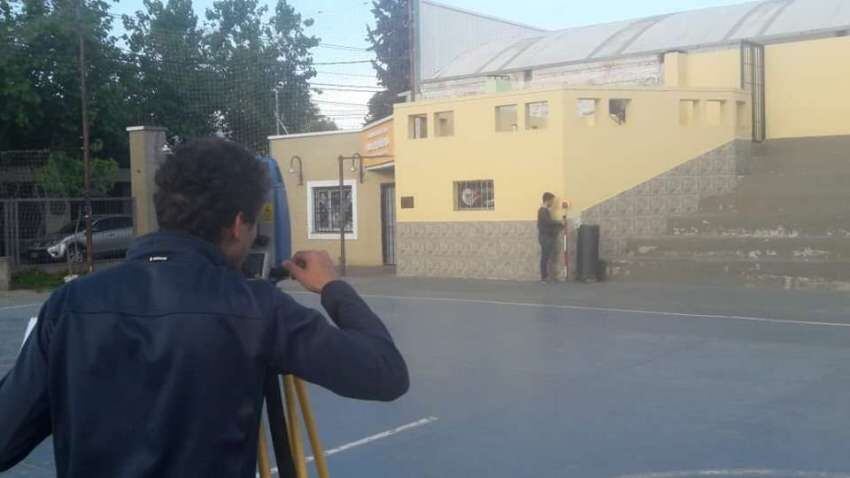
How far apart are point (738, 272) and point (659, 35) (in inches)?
373

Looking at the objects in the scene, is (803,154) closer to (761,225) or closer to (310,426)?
(761,225)

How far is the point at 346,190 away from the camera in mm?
25188

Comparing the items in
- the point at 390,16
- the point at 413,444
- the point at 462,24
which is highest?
the point at 390,16

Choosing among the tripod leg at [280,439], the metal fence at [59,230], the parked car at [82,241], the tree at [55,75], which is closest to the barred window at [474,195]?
the metal fence at [59,230]

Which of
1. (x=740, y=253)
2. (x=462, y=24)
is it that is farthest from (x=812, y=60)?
(x=462, y=24)

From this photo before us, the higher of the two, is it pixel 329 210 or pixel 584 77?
pixel 584 77

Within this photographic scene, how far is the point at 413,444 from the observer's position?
6848 mm

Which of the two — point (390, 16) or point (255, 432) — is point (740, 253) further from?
point (390, 16)

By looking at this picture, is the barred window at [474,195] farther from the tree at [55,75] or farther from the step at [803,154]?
the tree at [55,75]

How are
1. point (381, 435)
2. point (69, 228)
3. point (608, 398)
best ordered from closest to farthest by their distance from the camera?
point (381, 435)
point (608, 398)
point (69, 228)

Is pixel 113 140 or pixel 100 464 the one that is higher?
pixel 113 140

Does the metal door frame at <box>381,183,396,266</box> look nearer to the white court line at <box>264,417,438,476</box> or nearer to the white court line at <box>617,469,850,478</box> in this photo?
the white court line at <box>264,417,438,476</box>

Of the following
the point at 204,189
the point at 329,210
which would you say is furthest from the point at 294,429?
the point at 329,210

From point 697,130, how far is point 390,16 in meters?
39.2
